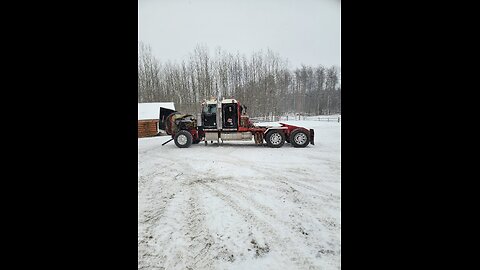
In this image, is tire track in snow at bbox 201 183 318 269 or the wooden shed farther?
the wooden shed

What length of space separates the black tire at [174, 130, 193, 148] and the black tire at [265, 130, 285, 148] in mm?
2654

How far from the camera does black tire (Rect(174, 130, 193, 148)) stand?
23.0ft

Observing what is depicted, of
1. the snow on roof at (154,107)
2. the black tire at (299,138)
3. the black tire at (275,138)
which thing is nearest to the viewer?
the snow on roof at (154,107)

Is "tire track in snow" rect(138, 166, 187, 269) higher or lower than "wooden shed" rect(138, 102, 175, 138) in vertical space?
lower

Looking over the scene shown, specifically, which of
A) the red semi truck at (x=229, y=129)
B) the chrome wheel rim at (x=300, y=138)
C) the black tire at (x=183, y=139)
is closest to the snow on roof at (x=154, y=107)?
the red semi truck at (x=229, y=129)

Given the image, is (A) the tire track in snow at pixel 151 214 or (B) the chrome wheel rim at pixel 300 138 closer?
(A) the tire track in snow at pixel 151 214

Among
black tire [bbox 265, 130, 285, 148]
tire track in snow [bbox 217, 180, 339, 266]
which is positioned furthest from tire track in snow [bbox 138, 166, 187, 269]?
black tire [bbox 265, 130, 285, 148]

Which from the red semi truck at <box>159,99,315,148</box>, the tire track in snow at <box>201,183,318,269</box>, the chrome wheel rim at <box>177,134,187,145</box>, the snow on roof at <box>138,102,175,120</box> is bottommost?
the tire track in snow at <box>201,183,318,269</box>

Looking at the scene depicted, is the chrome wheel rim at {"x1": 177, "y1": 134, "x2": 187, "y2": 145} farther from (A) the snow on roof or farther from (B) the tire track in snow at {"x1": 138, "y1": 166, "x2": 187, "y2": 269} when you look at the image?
(B) the tire track in snow at {"x1": 138, "y1": 166, "x2": 187, "y2": 269}

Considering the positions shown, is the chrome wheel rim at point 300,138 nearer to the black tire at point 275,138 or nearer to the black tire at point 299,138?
the black tire at point 299,138

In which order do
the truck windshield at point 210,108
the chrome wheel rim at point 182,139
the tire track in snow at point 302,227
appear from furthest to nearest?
the chrome wheel rim at point 182,139 → the truck windshield at point 210,108 → the tire track in snow at point 302,227

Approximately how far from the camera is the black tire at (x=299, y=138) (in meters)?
6.54

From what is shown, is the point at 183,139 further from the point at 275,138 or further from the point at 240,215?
the point at 240,215
